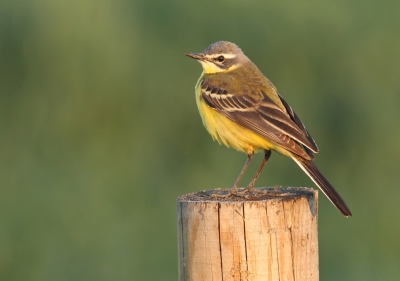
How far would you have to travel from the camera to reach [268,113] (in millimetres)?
6824

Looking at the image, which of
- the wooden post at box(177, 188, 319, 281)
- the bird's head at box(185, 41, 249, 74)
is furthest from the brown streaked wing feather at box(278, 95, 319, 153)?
the wooden post at box(177, 188, 319, 281)

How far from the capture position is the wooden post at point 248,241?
4.68 meters

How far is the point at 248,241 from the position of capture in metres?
4.68

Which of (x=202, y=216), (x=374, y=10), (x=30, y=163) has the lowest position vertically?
(x=202, y=216)

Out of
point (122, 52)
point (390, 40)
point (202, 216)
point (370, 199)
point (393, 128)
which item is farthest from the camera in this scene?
point (390, 40)

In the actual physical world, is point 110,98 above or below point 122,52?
below

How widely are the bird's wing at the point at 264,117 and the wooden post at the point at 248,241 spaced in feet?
5.35

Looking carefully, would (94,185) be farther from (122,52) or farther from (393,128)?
(393,128)

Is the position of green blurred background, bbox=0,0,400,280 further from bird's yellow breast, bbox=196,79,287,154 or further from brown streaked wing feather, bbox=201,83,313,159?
brown streaked wing feather, bbox=201,83,313,159

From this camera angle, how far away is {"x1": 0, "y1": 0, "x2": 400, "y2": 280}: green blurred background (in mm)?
8977

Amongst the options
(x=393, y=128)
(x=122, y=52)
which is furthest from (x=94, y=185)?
(x=393, y=128)

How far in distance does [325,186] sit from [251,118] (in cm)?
114

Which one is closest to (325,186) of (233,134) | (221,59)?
(233,134)

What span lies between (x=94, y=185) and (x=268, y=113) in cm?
355
